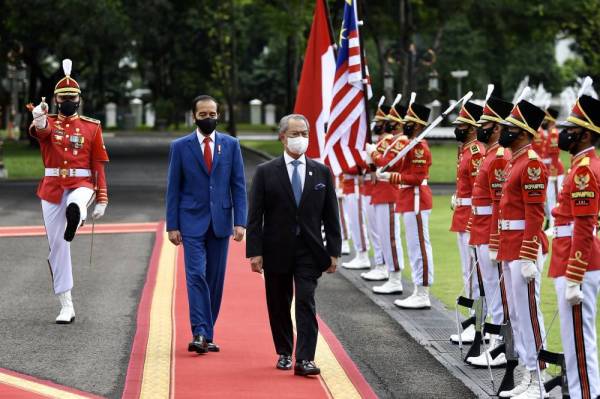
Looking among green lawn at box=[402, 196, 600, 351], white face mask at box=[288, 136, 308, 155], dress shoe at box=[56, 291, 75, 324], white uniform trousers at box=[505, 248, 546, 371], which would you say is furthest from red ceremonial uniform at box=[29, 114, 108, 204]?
white uniform trousers at box=[505, 248, 546, 371]

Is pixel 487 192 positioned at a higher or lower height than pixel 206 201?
higher

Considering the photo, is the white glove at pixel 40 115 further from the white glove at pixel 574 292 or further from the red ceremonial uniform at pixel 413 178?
the white glove at pixel 574 292

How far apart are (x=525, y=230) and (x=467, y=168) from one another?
8.49 feet

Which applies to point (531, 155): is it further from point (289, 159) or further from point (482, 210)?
point (289, 159)

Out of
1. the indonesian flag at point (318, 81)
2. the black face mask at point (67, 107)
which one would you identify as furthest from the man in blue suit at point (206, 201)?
the indonesian flag at point (318, 81)

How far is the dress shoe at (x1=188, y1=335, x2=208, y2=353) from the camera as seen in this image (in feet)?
34.3

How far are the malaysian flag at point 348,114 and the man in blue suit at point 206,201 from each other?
531cm

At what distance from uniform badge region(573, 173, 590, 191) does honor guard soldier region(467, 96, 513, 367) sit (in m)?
1.90

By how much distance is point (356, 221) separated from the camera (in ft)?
58.0

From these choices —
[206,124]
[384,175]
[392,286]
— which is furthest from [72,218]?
[392,286]

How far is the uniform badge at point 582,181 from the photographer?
25.7 feet

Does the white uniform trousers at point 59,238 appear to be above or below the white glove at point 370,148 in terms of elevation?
below

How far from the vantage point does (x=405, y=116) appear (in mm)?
13969

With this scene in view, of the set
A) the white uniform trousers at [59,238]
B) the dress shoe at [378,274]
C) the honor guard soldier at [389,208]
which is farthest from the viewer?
the dress shoe at [378,274]
